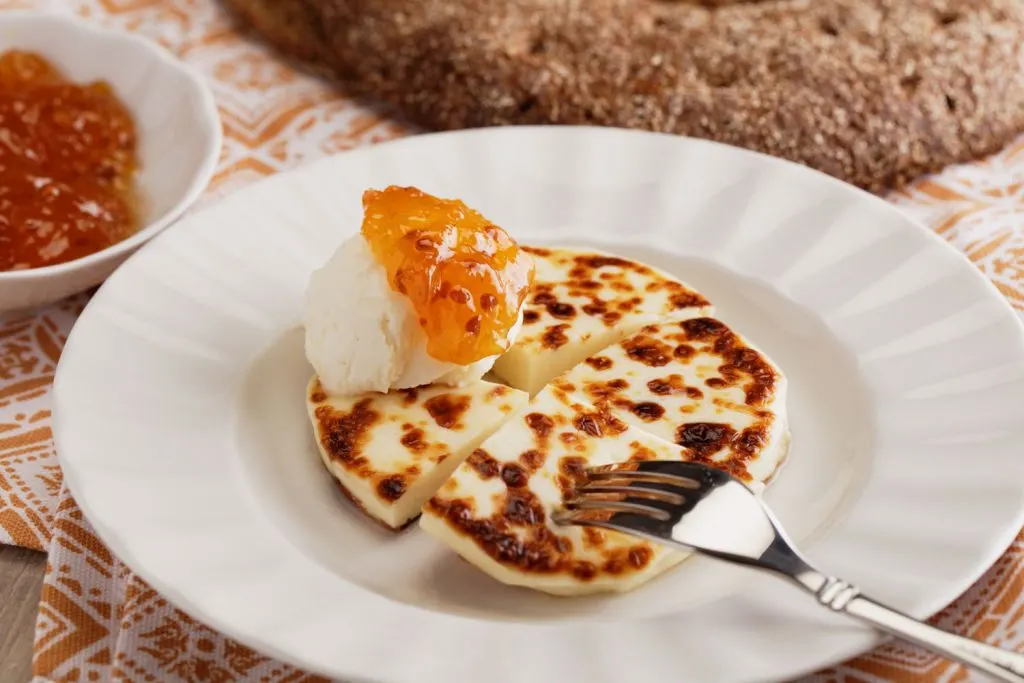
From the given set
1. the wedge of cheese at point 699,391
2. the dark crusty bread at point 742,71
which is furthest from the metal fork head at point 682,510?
the dark crusty bread at point 742,71

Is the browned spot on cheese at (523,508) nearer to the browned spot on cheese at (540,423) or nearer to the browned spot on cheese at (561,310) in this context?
the browned spot on cheese at (540,423)

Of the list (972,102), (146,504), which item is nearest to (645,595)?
(146,504)

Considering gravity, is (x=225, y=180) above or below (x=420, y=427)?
below

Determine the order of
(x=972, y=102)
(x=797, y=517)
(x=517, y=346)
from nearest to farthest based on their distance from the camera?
1. (x=797, y=517)
2. (x=517, y=346)
3. (x=972, y=102)

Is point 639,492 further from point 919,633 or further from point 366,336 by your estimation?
point 366,336

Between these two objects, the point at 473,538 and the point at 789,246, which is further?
the point at 789,246

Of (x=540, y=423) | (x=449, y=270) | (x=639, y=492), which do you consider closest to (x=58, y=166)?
(x=449, y=270)

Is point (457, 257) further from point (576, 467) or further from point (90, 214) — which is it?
point (90, 214)

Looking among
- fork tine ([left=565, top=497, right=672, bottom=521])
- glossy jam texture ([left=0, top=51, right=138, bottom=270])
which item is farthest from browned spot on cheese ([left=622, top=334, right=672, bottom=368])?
glossy jam texture ([left=0, top=51, right=138, bottom=270])
